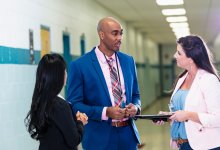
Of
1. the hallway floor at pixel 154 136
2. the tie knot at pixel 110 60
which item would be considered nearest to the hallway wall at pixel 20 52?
the tie knot at pixel 110 60

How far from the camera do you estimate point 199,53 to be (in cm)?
297

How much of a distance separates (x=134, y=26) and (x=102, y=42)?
10.3 m

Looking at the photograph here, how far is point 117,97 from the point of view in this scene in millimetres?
3342

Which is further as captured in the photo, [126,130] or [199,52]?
[126,130]

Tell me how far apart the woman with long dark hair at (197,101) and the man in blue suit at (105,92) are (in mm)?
428

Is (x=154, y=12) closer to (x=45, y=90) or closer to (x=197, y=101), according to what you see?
(x=197, y=101)

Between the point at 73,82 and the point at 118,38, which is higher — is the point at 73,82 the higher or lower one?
the lower one

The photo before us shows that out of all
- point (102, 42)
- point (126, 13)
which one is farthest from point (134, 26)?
point (102, 42)

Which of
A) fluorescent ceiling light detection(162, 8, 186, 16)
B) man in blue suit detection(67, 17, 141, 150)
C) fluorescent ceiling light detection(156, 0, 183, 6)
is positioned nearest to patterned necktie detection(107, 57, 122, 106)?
man in blue suit detection(67, 17, 141, 150)

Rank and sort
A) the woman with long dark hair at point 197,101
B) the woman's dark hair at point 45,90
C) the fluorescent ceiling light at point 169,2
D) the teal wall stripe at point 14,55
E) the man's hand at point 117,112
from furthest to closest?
the fluorescent ceiling light at point 169,2
the teal wall stripe at point 14,55
the man's hand at point 117,112
the woman with long dark hair at point 197,101
the woman's dark hair at point 45,90

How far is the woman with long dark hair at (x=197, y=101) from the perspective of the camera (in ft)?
9.41

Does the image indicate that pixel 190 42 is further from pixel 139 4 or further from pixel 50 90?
pixel 139 4

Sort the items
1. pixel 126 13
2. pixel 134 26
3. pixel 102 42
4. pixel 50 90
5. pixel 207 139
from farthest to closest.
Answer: pixel 134 26, pixel 126 13, pixel 102 42, pixel 207 139, pixel 50 90

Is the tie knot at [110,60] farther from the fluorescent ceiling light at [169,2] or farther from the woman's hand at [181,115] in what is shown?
the fluorescent ceiling light at [169,2]
